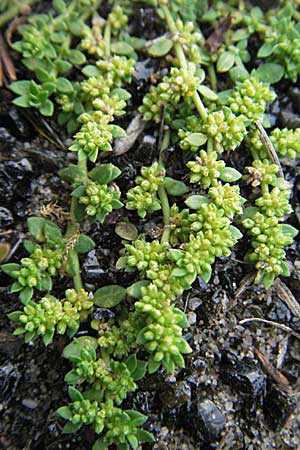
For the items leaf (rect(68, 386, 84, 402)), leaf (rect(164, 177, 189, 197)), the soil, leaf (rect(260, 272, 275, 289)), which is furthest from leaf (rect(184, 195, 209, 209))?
leaf (rect(68, 386, 84, 402))

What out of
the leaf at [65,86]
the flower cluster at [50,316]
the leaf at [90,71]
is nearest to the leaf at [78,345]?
the flower cluster at [50,316]

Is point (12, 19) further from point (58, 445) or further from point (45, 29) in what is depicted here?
point (58, 445)

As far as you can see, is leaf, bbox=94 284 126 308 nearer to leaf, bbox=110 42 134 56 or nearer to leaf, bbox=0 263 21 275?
leaf, bbox=0 263 21 275

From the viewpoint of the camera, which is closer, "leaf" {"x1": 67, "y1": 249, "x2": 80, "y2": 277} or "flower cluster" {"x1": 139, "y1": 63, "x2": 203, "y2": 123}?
"leaf" {"x1": 67, "y1": 249, "x2": 80, "y2": 277}

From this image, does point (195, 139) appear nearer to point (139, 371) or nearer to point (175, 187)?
point (175, 187)

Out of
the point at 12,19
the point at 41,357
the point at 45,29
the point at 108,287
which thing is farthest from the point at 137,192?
the point at 12,19

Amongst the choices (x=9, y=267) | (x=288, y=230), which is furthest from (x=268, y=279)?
(x=9, y=267)

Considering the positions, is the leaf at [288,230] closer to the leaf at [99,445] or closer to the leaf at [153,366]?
the leaf at [153,366]
